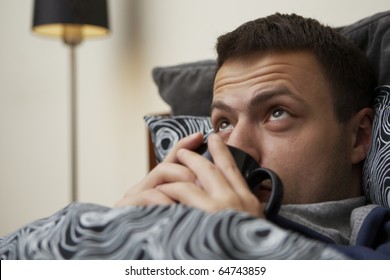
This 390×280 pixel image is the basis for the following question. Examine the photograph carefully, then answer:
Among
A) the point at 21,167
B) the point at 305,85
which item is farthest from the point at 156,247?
the point at 21,167

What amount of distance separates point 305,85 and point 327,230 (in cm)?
28

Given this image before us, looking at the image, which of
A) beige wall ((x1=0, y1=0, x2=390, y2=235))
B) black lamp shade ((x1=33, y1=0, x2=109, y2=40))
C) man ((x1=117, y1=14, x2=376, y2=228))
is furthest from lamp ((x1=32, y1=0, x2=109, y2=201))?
man ((x1=117, y1=14, x2=376, y2=228))

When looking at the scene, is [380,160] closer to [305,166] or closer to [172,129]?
[305,166]

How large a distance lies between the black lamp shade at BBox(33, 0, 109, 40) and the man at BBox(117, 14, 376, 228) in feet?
3.04

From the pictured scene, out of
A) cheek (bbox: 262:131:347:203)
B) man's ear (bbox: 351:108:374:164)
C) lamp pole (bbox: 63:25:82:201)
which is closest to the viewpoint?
cheek (bbox: 262:131:347:203)

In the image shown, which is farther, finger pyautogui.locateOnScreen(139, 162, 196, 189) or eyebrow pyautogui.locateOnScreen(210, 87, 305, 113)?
eyebrow pyautogui.locateOnScreen(210, 87, 305, 113)

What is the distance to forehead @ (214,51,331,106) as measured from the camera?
843 millimetres

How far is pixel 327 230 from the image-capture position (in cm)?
70

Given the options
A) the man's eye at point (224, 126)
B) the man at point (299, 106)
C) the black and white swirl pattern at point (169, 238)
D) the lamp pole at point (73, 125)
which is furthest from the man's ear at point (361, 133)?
the lamp pole at point (73, 125)

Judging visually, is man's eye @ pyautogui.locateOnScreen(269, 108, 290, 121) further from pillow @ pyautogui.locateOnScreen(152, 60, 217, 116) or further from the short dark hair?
pillow @ pyautogui.locateOnScreen(152, 60, 217, 116)

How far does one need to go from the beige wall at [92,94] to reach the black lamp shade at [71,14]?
0.20 m

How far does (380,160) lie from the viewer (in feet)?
2.66

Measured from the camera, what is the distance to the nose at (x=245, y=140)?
2.58ft

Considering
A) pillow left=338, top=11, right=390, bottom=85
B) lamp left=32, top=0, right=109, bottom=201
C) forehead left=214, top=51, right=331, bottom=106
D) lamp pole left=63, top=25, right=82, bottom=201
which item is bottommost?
lamp pole left=63, top=25, right=82, bottom=201
